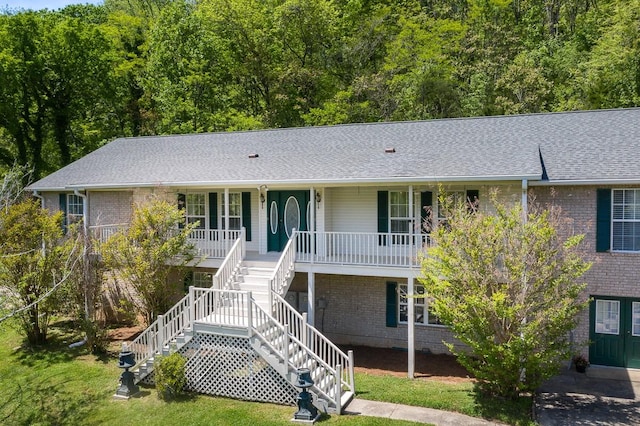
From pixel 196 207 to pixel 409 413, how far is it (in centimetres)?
1098

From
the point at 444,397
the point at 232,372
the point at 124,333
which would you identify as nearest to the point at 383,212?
the point at 444,397

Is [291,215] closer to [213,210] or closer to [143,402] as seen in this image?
[213,210]

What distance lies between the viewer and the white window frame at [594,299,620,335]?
1270 centimetres

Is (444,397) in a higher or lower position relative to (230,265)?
lower

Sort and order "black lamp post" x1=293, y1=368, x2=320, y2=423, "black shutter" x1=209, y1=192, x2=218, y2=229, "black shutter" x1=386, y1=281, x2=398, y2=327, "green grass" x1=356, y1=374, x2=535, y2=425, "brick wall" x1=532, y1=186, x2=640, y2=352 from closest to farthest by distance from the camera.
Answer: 1. "green grass" x1=356, y1=374, x2=535, y2=425
2. "black lamp post" x1=293, y1=368, x2=320, y2=423
3. "brick wall" x1=532, y1=186, x2=640, y2=352
4. "black shutter" x1=386, y1=281, x2=398, y2=327
5. "black shutter" x1=209, y1=192, x2=218, y2=229

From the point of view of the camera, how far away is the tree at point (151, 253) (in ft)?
46.4

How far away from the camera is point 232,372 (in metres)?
11.5

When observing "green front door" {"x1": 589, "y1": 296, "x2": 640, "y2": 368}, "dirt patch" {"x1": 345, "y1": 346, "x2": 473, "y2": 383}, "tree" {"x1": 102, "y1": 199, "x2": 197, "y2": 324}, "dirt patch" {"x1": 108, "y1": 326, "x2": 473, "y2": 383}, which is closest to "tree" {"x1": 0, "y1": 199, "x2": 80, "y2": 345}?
"tree" {"x1": 102, "y1": 199, "x2": 197, "y2": 324}

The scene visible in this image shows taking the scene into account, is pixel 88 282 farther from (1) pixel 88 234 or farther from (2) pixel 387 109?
(2) pixel 387 109

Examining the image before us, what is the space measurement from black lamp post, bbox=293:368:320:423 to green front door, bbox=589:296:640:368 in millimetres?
7695

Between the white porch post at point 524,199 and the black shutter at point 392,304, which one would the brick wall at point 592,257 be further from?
the black shutter at point 392,304

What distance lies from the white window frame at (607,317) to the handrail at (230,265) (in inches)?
395

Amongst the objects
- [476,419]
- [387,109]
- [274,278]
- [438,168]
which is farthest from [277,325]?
[387,109]

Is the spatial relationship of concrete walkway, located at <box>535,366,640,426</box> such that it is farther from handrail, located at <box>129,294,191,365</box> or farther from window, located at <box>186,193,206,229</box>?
window, located at <box>186,193,206,229</box>
